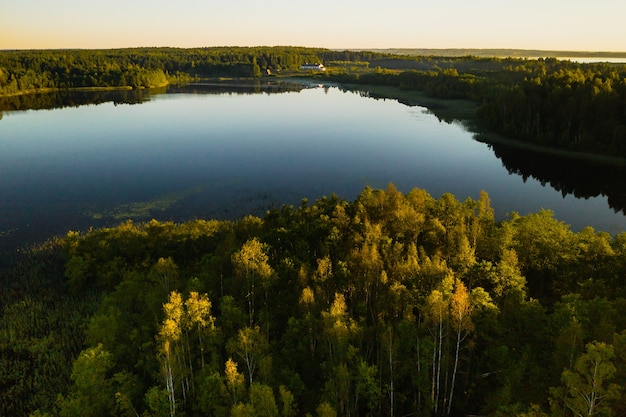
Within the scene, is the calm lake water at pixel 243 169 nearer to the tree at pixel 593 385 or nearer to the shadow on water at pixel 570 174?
the shadow on water at pixel 570 174

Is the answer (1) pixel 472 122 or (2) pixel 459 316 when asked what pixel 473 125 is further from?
(2) pixel 459 316

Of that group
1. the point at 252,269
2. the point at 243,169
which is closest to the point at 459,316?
the point at 252,269

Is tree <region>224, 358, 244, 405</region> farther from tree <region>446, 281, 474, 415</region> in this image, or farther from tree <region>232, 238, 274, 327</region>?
tree <region>446, 281, 474, 415</region>

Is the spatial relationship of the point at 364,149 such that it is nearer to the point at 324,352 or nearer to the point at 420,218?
the point at 420,218

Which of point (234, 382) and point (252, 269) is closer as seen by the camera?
point (234, 382)

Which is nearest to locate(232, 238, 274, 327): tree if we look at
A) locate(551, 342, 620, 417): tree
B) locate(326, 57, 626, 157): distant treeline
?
locate(551, 342, 620, 417): tree
